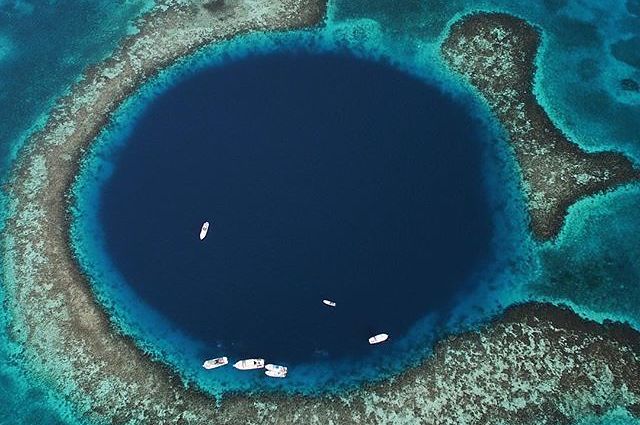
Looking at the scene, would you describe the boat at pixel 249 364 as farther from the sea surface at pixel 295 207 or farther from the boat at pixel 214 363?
the sea surface at pixel 295 207

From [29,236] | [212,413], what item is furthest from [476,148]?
[29,236]

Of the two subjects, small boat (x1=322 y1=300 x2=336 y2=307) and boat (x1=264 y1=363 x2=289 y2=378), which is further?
small boat (x1=322 y1=300 x2=336 y2=307)

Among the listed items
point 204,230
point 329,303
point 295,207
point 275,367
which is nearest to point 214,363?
point 275,367

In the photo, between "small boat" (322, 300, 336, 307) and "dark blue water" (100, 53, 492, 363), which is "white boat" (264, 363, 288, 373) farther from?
"small boat" (322, 300, 336, 307)

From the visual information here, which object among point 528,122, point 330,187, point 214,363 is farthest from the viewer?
point 528,122

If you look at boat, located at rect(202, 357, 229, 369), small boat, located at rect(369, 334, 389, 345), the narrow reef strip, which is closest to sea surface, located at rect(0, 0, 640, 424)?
Answer: small boat, located at rect(369, 334, 389, 345)

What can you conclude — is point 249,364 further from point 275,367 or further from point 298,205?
point 298,205

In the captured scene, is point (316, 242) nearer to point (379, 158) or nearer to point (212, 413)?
point (379, 158)
